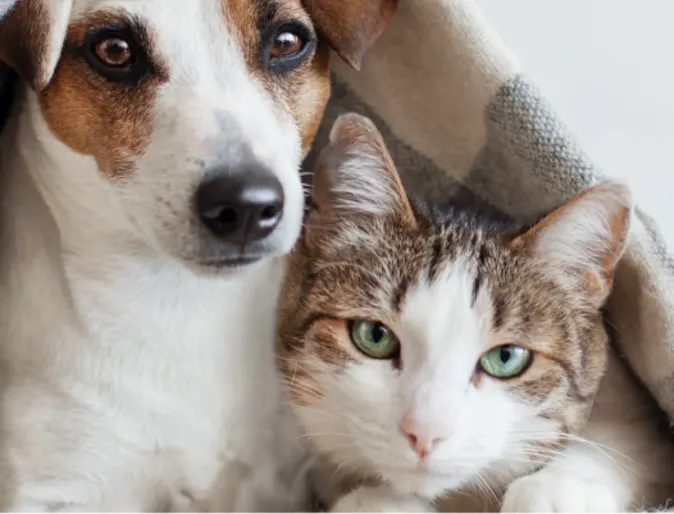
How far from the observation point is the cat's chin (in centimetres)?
106

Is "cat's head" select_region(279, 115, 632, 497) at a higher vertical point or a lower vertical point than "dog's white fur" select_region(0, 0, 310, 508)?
higher

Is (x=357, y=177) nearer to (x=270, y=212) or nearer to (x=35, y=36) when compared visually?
(x=270, y=212)

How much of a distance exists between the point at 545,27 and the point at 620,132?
214 mm

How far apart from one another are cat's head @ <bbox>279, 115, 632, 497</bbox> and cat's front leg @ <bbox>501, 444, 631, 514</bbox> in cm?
3

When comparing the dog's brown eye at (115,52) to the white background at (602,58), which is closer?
the dog's brown eye at (115,52)

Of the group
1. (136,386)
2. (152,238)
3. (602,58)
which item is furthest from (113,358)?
(602,58)

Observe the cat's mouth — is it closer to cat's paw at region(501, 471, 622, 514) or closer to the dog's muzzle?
cat's paw at region(501, 471, 622, 514)

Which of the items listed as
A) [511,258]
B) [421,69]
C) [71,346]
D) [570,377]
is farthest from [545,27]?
[71,346]

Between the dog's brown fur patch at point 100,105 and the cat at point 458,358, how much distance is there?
26 centimetres

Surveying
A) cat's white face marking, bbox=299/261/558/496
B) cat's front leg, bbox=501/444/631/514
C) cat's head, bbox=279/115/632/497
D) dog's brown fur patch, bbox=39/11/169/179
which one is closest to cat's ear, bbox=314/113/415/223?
cat's head, bbox=279/115/632/497

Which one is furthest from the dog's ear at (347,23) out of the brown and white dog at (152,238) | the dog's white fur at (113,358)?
the dog's white fur at (113,358)

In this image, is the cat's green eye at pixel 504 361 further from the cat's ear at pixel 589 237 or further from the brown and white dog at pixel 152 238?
the brown and white dog at pixel 152 238

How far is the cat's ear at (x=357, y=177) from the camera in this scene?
1.16 metres

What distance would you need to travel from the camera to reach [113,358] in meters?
1.17
